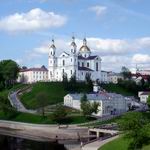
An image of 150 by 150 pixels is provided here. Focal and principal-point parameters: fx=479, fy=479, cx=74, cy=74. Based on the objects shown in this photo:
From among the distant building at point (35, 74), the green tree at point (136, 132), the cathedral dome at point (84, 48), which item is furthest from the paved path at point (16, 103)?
the green tree at point (136, 132)

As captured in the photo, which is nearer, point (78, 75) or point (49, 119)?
point (49, 119)

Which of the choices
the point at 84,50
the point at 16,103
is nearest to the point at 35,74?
the point at 84,50

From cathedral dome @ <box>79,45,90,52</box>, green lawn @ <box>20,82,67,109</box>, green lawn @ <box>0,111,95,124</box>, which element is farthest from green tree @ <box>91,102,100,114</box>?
cathedral dome @ <box>79,45,90,52</box>

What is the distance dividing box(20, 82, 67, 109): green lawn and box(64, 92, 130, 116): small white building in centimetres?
622

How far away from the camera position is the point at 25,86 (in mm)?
159250

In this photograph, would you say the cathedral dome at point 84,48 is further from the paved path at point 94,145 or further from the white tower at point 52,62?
the paved path at point 94,145

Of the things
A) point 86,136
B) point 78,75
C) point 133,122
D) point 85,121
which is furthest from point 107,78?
point 133,122

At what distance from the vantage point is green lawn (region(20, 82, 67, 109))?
13339 cm

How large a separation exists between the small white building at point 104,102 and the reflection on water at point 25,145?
1452 inches

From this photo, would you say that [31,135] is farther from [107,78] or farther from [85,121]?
[107,78]

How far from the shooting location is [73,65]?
16388 centimetres

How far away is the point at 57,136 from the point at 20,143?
11.3 m

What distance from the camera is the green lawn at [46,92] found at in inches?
5251

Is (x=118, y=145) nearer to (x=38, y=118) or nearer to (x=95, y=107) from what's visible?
(x=38, y=118)
